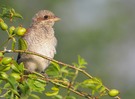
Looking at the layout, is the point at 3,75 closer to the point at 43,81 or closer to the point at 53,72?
the point at 43,81

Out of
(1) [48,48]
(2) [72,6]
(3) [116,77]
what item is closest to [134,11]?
(2) [72,6]

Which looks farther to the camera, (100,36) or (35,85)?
(100,36)

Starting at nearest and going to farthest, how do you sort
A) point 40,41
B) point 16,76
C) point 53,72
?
point 16,76, point 53,72, point 40,41

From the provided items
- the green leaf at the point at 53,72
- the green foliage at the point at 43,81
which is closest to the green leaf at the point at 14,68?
the green foliage at the point at 43,81

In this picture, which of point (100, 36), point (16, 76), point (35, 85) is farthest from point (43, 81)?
point (100, 36)

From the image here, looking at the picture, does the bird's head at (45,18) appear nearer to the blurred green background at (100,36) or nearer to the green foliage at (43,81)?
the green foliage at (43,81)

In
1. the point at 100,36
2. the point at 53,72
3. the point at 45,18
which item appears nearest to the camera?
the point at 53,72

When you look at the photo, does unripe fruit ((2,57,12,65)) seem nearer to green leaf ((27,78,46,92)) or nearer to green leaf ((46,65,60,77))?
green leaf ((27,78,46,92))

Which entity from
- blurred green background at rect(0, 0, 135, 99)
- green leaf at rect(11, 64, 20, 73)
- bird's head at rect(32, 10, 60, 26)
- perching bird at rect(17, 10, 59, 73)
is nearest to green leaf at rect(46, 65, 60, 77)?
green leaf at rect(11, 64, 20, 73)
